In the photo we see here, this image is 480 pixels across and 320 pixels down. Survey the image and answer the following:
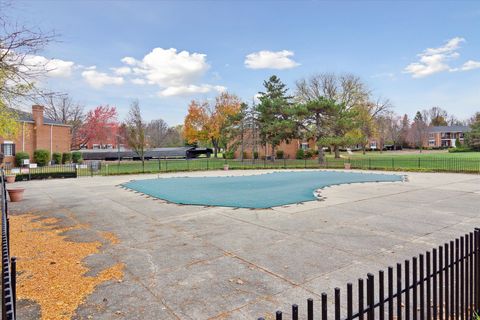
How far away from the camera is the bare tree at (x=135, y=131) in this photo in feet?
114

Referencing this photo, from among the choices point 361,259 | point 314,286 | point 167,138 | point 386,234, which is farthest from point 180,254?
point 167,138

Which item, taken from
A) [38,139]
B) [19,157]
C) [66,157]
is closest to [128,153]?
[66,157]

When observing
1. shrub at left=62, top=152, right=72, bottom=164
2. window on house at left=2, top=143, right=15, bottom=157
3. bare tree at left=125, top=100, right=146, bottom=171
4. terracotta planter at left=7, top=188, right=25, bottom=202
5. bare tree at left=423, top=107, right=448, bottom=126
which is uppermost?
bare tree at left=423, top=107, right=448, bottom=126

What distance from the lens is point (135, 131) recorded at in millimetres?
35094

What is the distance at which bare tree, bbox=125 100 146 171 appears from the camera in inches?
1371

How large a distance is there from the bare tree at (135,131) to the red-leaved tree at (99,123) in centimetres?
1417

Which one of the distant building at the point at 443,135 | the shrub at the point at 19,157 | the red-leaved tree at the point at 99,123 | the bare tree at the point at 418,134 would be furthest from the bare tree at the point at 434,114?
the shrub at the point at 19,157

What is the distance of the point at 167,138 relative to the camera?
267 ft

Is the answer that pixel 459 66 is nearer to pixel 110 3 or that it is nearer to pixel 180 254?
pixel 110 3

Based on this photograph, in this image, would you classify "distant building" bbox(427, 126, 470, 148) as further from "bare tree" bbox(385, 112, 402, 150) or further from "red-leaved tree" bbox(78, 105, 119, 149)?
"red-leaved tree" bbox(78, 105, 119, 149)

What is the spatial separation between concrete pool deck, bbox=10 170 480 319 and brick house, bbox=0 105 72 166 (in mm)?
25565

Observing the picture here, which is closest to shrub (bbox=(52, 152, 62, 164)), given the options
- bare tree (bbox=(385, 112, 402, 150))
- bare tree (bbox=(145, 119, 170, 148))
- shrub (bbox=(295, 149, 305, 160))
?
bare tree (bbox=(145, 119, 170, 148))

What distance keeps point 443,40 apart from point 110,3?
2739cm

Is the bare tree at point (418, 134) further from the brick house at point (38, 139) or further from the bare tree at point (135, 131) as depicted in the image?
the brick house at point (38, 139)
